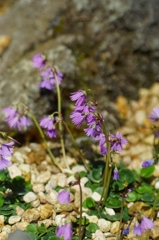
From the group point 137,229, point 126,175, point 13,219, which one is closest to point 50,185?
point 13,219

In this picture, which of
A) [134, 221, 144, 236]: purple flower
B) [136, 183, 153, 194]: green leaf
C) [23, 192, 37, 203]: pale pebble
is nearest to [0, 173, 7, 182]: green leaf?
[23, 192, 37, 203]: pale pebble

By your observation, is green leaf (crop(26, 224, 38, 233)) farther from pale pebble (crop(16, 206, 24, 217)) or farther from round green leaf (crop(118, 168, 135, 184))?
round green leaf (crop(118, 168, 135, 184))

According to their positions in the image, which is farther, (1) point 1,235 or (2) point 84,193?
(2) point 84,193

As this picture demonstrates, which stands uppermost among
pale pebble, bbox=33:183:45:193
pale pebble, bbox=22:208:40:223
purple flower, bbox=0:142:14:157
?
purple flower, bbox=0:142:14:157

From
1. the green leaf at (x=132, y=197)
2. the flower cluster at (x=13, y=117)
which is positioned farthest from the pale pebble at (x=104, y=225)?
the flower cluster at (x=13, y=117)

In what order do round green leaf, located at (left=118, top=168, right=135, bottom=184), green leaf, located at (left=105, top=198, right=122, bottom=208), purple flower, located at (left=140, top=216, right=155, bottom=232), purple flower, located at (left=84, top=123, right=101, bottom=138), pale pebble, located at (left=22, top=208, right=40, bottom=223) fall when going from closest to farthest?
purple flower, located at (left=140, top=216, right=155, bottom=232), purple flower, located at (left=84, top=123, right=101, bottom=138), pale pebble, located at (left=22, top=208, right=40, bottom=223), green leaf, located at (left=105, top=198, right=122, bottom=208), round green leaf, located at (left=118, top=168, right=135, bottom=184)

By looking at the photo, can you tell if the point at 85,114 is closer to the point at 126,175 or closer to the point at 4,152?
the point at 4,152

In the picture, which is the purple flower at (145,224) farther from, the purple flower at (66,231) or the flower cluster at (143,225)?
the purple flower at (66,231)

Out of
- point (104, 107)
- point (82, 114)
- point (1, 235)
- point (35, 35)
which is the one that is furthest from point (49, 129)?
point (35, 35)

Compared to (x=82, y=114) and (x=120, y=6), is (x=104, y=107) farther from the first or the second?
(x=82, y=114)

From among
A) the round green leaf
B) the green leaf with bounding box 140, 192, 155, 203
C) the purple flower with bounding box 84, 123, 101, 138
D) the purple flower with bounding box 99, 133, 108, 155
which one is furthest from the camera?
the round green leaf

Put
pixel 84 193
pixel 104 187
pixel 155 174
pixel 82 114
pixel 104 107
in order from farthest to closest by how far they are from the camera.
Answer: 1. pixel 104 107
2. pixel 155 174
3. pixel 84 193
4. pixel 104 187
5. pixel 82 114
